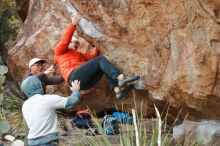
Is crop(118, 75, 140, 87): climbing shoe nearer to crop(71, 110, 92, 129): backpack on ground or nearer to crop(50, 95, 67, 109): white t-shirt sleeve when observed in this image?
crop(50, 95, 67, 109): white t-shirt sleeve

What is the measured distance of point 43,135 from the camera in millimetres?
6719

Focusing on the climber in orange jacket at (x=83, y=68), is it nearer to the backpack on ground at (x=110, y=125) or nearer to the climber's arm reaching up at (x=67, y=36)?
the climber's arm reaching up at (x=67, y=36)

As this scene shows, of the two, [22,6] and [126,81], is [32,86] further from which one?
[22,6]

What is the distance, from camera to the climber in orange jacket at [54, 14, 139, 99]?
789cm

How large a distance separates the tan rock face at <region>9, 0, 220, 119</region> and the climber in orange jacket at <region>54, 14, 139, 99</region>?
1.24 feet

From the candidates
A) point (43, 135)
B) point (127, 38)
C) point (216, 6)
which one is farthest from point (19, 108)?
point (216, 6)

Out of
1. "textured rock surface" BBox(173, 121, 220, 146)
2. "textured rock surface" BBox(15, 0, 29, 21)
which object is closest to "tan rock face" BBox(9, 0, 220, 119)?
"textured rock surface" BBox(173, 121, 220, 146)

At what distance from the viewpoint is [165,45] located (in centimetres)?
769

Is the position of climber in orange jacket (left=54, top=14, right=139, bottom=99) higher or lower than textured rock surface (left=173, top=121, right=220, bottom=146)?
higher

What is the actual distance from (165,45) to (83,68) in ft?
4.45

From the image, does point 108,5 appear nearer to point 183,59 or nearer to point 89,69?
point 89,69

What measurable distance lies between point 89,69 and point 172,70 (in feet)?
4.46

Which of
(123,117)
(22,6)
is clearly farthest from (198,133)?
(22,6)

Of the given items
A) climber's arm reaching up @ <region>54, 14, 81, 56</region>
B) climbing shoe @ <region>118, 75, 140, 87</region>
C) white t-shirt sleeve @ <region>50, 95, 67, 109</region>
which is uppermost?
climber's arm reaching up @ <region>54, 14, 81, 56</region>
